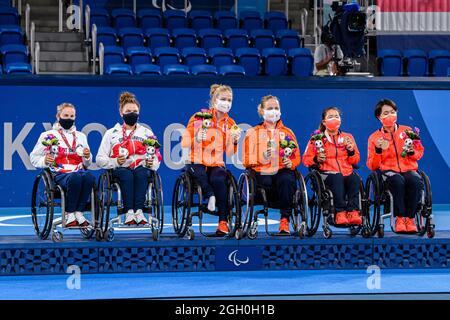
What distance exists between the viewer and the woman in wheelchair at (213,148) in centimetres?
823

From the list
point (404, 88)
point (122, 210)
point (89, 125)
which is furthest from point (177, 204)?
point (404, 88)

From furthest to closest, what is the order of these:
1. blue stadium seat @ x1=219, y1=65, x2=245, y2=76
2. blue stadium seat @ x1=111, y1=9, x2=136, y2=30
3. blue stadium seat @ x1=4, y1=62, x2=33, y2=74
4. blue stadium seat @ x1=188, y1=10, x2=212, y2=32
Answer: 1. blue stadium seat @ x1=188, y1=10, x2=212, y2=32
2. blue stadium seat @ x1=111, y1=9, x2=136, y2=30
3. blue stadium seat @ x1=219, y1=65, x2=245, y2=76
4. blue stadium seat @ x1=4, y1=62, x2=33, y2=74

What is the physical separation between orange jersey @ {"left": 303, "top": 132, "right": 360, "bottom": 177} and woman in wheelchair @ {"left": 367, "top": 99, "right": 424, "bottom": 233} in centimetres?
21

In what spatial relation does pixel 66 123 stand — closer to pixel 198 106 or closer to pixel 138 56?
pixel 198 106

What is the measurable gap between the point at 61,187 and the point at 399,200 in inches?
105

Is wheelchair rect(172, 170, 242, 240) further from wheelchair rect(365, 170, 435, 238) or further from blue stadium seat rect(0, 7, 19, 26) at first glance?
blue stadium seat rect(0, 7, 19, 26)

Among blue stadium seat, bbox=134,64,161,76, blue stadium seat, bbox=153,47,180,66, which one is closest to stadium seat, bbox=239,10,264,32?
blue stadium seat, bbox=153,47,180,66

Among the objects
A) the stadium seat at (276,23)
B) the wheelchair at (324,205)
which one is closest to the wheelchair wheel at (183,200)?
the wheelchair at (324,205)

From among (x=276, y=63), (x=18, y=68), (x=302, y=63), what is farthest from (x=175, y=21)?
(x=18, y=68)

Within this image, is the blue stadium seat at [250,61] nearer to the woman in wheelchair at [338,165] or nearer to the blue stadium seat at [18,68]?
the blue stadium seat at [18,68]

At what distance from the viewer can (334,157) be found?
8.38m

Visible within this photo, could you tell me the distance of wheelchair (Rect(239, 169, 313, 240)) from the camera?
8008 mm

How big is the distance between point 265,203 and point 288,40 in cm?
760

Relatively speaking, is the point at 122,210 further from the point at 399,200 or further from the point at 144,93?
the point at 144,93
